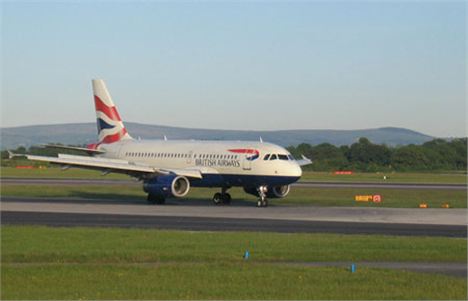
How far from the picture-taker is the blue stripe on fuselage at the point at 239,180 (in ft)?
154

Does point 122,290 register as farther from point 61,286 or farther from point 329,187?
point 329,187

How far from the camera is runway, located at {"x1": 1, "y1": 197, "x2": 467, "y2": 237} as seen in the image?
32.7 m

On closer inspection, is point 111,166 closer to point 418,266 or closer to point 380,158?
point 418,266

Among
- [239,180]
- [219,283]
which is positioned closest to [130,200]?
[239,180]

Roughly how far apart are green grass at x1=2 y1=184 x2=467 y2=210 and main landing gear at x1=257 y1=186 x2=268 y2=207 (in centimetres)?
145

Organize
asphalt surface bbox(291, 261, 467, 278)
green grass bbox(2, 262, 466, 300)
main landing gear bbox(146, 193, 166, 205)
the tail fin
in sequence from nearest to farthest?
1. green grass bbox(2, 262, 466, 300)
2. asphalt surface bbox(291, 261, 467, 278)
3. main landing gear bbox(146, 193, 166, 205)
4. the tail fin

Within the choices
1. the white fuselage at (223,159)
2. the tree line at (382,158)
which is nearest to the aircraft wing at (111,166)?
the white fuselage at (223,159)

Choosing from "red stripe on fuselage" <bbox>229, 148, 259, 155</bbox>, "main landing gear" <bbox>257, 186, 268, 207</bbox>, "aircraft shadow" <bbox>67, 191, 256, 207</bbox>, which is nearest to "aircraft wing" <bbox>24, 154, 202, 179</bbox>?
"aircraft shadow" <bbox>67, 191, 256, 207</bbox>

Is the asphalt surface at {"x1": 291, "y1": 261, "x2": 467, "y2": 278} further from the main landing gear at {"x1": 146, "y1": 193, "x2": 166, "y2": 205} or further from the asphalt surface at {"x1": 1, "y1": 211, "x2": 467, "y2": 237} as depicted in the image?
the main landing gear at {"x1": 146, "y1": 193, "x2": 166, "y2": 205}

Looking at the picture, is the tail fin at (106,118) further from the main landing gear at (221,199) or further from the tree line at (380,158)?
the tree line at (380,158)

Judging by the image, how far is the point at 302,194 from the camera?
59.6 m

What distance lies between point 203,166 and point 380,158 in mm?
88622

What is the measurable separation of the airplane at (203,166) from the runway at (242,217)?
146 centimetres

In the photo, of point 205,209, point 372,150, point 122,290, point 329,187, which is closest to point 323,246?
point 122,290
